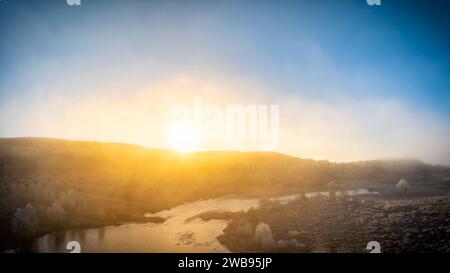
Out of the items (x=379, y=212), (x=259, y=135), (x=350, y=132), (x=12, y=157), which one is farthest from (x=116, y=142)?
(x=379, y=212)

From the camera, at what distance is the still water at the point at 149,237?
5246 mm

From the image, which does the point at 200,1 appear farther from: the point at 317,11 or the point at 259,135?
the point at 259,135

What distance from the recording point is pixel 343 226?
5.35 meters

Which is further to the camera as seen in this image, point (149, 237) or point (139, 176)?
point (139, 176)

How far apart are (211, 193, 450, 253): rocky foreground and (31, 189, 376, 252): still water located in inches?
5.7

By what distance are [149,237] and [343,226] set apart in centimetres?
285

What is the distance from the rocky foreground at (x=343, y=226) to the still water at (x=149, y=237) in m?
0.14

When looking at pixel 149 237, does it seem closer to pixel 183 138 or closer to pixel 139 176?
pixel 139 176

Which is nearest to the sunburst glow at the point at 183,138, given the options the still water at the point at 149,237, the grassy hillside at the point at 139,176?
the grassy hillside at the point at 139,176

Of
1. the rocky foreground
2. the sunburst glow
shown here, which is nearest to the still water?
the rocky foreground

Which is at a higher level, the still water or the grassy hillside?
the grassy hillside

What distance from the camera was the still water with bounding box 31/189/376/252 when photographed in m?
5.25

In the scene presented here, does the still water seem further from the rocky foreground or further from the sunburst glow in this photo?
the sunburst glow

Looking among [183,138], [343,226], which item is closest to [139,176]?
[183,138]
